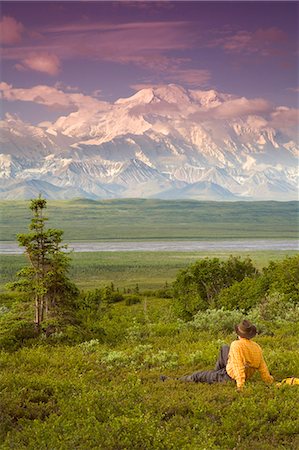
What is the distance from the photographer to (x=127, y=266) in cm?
15912

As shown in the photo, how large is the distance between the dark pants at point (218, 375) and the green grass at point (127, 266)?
101 m

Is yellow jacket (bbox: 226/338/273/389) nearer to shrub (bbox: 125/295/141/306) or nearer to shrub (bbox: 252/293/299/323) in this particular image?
shrub (bbox: 252/293/299/323)

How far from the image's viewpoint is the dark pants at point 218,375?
37.0 feet

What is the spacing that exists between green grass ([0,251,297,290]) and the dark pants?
101253 mm

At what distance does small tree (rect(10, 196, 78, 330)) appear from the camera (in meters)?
17.5

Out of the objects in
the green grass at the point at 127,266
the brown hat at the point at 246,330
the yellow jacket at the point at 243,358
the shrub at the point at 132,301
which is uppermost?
the brown hat at the point at 246,330

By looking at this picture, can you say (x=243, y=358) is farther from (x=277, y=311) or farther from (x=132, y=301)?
(x=132, y=301)

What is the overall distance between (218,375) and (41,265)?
8.48 meters

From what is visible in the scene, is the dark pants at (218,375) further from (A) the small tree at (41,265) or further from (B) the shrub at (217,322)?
(B) the shrub at (217,322)

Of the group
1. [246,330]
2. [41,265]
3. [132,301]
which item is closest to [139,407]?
[246,330]

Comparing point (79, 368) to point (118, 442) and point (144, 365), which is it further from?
point (118, 442)

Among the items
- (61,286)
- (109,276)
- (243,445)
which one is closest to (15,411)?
(243,445)

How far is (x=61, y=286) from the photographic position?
1852 centimetres

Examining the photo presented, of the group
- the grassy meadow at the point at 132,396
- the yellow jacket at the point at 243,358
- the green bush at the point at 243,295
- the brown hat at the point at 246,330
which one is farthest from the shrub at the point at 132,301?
the brown hat at the point at 246,330
